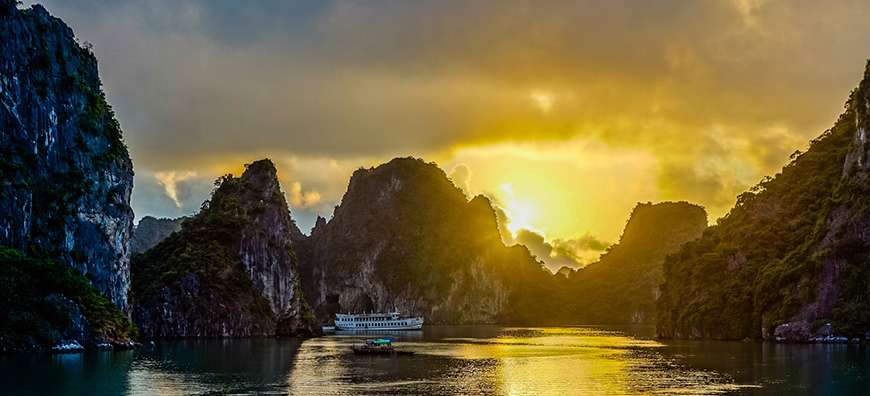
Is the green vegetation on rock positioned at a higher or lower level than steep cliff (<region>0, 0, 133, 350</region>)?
lower

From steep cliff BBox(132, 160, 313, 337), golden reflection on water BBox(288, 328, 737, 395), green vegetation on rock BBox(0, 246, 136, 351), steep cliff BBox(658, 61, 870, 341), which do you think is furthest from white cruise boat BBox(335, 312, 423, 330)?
green vegetation on rock BBox(0, 246, 136, 351)

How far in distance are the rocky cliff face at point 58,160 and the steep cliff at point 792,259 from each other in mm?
80214

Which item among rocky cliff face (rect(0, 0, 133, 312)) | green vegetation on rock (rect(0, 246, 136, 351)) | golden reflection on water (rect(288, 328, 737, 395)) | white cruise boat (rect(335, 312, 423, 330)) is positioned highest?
rocky cliff face (rect(0, 0, 133, 312))

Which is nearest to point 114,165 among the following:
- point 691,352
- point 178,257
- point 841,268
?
point 178,257

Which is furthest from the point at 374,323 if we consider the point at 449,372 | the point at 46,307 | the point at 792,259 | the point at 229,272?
the point at 449,372

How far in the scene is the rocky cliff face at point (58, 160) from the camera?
91000 mm

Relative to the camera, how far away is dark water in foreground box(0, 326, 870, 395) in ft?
187

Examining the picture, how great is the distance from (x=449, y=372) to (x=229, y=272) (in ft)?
248

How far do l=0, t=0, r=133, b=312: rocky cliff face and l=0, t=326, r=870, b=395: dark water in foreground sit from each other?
47.0 ft

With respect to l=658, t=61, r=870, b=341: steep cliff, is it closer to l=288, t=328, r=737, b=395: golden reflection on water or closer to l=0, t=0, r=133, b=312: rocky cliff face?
l=288, t=328, r=737, b=395: golden reflection on water

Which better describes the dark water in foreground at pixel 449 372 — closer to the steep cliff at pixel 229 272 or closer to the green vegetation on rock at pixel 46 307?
the green vegetation on rock at pixel 46 307

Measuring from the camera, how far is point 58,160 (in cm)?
9788

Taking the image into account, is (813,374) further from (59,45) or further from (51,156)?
(59,45)

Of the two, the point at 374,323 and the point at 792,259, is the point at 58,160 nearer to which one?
the point at 792,259
